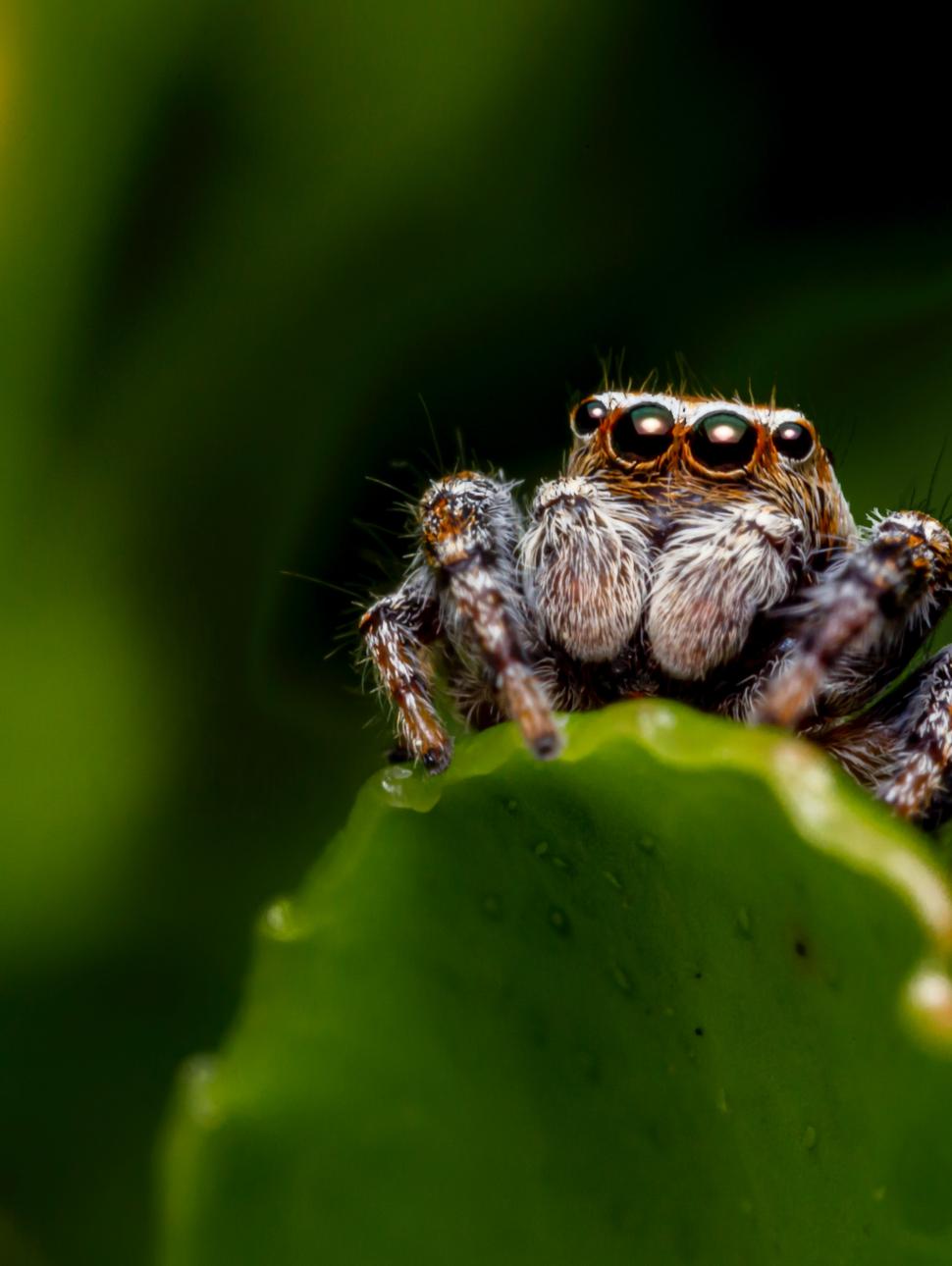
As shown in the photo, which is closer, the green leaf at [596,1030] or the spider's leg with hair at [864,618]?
the green leaf at [596,1030]

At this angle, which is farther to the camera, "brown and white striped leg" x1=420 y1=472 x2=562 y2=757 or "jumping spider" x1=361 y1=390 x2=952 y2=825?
"jumping spider" x1=361 y1=390 x2=952 y2=825

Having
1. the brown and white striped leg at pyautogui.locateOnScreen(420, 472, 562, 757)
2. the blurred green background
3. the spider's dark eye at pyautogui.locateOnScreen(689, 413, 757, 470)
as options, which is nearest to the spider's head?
the spider's dark eye at pyautogui.locateOnScreen(689, 413, 757, 470)

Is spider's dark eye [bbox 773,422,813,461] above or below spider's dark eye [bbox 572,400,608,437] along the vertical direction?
above

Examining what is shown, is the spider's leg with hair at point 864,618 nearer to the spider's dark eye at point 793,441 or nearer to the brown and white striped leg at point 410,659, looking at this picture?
the spider's dark eye at point 793,441

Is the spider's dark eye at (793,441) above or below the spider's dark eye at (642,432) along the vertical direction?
above

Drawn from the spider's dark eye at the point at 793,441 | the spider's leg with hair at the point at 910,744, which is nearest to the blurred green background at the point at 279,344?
the spider's dark eye at the point at 793,441

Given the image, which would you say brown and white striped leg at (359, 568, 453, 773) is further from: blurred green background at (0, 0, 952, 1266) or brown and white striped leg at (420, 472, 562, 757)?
blurred green background at (0, 0, 952, 1266)

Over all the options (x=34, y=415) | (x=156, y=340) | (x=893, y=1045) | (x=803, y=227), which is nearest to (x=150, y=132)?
(x=156, y=340)
